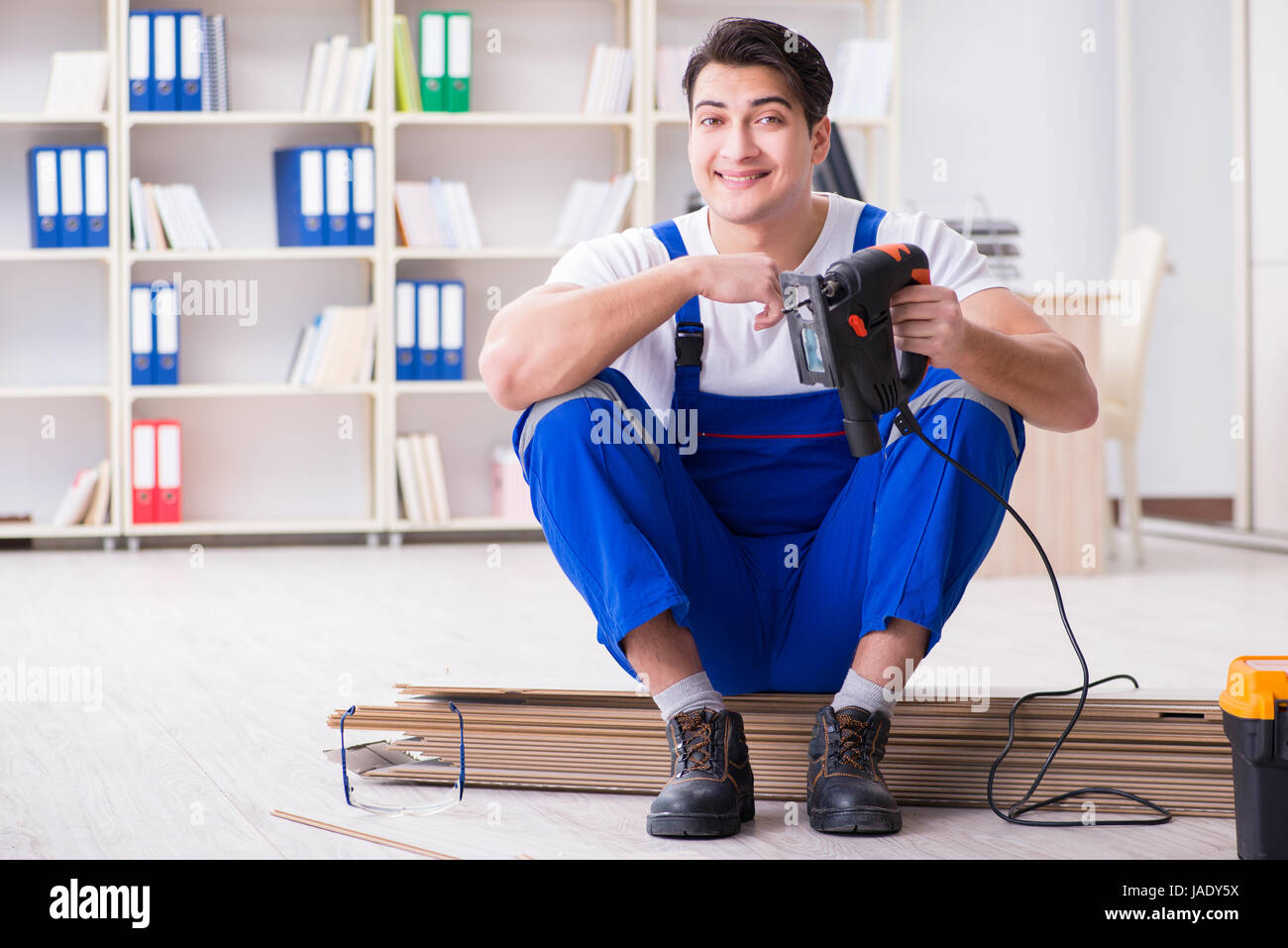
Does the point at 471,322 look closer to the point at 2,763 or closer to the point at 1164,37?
the point at 1164,37

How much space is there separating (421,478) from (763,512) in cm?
279

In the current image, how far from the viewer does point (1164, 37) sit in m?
4.70

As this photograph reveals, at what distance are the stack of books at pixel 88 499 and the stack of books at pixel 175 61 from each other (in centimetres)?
107

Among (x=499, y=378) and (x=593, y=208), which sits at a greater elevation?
(x=593, y=208)

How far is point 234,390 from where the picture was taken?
4125mm

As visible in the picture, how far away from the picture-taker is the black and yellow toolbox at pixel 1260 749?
3.60 ft

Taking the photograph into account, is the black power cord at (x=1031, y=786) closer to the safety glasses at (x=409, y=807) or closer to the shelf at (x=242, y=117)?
the safety glasses at (x=409, y=807)

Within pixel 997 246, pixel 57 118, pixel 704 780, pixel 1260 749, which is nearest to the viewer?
pixel 1260 749

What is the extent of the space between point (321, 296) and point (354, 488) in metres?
0.62

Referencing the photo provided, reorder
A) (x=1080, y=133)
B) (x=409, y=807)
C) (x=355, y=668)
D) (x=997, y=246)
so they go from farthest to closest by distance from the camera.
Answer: (x=1080, y=133), (x=997, y=246), (x=355, y=668), (x=409, y=807)

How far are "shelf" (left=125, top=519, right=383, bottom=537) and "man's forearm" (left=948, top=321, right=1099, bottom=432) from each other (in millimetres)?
2994

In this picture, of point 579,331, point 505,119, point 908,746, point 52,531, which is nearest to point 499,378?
point 579,331

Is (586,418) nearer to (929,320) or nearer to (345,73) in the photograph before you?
(929,320)
